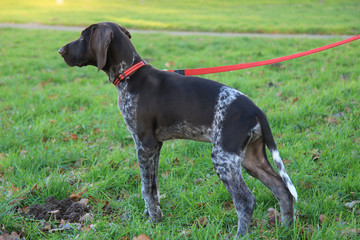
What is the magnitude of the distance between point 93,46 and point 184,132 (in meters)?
1.22

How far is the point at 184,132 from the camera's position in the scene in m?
3.26

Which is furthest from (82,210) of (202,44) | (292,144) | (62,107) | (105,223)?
(202,44)

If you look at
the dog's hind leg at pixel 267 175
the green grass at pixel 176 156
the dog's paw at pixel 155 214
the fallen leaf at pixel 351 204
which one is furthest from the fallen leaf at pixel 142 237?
the fallen leaf at pixel 351 204

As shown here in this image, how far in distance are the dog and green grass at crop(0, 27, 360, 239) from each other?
31cm

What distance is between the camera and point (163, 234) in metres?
2.98

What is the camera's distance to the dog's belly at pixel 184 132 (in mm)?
3119

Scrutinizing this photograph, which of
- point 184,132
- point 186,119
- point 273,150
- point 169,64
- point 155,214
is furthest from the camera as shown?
point 169,64

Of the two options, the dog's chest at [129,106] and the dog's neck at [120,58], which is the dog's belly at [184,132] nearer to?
the dog's chest at [129,106]

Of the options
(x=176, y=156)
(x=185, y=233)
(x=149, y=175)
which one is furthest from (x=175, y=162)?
(x=185, y=233)

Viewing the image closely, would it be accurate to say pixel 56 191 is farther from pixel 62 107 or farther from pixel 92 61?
pixel 62 107

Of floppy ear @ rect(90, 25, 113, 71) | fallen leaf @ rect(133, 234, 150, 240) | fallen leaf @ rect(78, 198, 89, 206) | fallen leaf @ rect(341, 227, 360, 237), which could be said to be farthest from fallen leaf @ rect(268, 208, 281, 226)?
floppy ear @ rect(90, 25, 113, 71)

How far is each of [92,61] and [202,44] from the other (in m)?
9.11

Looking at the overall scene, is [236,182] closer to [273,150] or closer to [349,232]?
[273,150]

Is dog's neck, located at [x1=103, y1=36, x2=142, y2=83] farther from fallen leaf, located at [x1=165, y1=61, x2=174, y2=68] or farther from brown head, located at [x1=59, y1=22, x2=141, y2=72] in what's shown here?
fallen leaf, located at [x1=165, y1=61, x2=174, y2=68]
